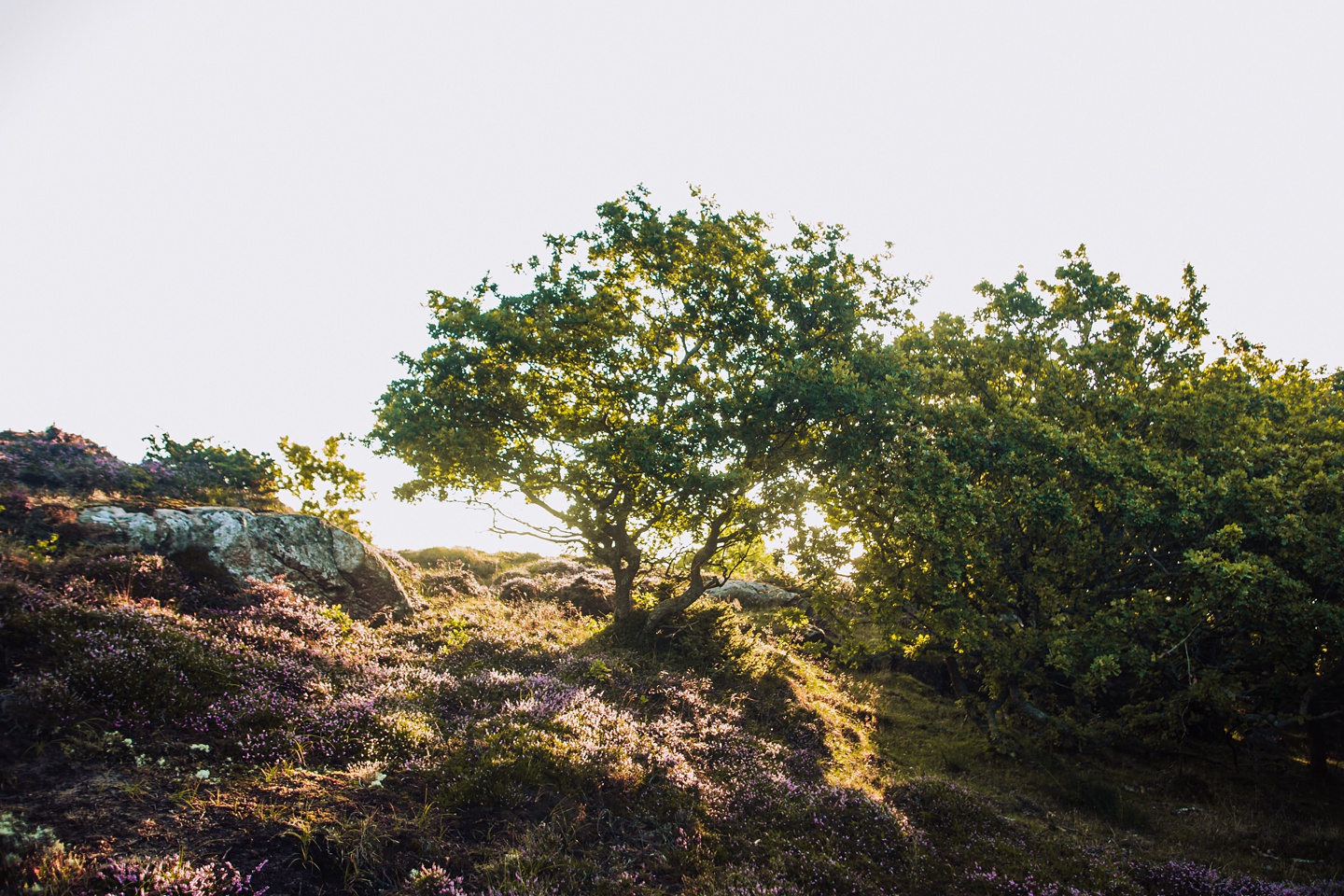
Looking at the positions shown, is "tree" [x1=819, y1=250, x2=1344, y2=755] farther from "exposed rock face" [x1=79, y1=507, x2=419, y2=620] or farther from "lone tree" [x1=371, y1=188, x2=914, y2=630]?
"exposed rock face" [x1=79, y1=507, x2=419, y2=620]

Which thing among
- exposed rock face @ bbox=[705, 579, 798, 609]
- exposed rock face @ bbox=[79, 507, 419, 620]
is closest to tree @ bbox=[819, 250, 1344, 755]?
exposed rock face @ bbox=[705, 579, 798, 609]

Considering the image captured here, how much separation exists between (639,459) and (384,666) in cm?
746

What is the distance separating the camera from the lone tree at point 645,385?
54.0 feet

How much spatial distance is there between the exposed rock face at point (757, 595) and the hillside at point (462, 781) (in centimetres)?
1386

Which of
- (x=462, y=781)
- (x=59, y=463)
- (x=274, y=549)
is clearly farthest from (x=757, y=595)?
(x=59, y=463)

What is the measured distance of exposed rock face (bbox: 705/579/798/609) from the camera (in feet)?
98.2

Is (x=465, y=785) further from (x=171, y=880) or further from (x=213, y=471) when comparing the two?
(x=213, y=471)

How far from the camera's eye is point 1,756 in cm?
625

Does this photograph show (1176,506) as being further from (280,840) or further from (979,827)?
(280,840)

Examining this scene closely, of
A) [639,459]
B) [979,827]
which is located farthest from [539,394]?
[979,827]

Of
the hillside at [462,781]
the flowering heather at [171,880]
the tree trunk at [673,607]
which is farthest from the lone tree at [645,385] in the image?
the flowering heather at [171,880]

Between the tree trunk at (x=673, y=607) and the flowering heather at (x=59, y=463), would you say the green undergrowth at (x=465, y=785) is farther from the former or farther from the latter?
the flowering heather at (x=59, y=463)

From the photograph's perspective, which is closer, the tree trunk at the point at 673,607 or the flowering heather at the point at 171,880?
the flowering heather at the point at 171,880

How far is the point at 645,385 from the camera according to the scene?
18.2 metres
